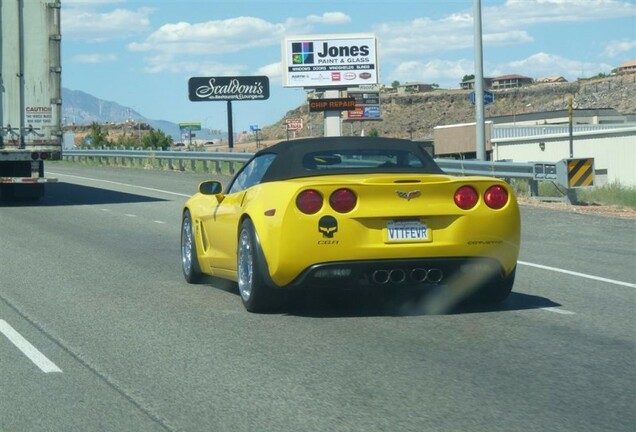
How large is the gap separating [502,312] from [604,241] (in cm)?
616

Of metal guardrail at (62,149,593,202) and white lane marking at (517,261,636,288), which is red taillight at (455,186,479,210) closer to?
white lane marking at (517,261,636,288)

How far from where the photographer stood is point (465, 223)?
347 inches

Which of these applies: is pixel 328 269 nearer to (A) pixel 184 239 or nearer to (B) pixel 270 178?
(B) pixel 270 178

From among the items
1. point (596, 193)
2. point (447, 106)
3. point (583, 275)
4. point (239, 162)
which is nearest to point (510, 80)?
point (447, 106)

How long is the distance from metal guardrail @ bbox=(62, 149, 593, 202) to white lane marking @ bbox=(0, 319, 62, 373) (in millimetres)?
12465

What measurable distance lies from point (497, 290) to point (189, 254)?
347cm

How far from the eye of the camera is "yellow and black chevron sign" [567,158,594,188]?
19.6 meters

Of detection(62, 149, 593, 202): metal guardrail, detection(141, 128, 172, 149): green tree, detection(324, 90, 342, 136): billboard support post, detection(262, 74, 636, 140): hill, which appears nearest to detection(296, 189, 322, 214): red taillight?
detection(62, 149, 593, 202): metal guardrail

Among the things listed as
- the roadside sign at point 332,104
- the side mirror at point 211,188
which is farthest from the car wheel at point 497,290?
the roadside sign at point 332,104

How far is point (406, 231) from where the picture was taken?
28.8 feet

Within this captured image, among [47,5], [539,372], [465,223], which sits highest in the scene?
[47,5]

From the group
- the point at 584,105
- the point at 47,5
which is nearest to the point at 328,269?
the point at 47,5

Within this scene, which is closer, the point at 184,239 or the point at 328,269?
the point at 328,269

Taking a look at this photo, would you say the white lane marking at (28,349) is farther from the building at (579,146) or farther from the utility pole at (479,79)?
the building at (579,146)
